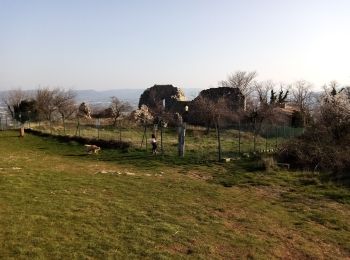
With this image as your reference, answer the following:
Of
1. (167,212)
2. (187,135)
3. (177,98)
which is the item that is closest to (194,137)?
(187,135)

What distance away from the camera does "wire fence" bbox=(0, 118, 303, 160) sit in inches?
1113

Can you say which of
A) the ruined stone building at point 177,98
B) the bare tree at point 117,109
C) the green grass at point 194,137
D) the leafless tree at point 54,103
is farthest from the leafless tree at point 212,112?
the leafless tree at point 54,103

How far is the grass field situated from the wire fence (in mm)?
6647

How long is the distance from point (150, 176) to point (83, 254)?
1019 centimetres

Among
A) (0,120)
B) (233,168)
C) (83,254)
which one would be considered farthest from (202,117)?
(83,254)

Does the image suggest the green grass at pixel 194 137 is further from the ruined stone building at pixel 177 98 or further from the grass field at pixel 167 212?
the ruined stone building at pixel 177 98

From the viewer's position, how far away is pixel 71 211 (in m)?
11.8

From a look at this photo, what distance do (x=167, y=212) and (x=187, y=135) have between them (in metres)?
27.4

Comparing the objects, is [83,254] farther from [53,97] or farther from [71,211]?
[53,97]

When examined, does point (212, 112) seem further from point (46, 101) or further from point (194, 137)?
point (46, 101)

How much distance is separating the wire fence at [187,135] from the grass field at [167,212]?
6.65m

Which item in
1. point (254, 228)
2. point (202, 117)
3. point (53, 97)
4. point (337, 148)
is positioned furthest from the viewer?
point (53, 97)

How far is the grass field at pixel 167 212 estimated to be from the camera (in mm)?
9484

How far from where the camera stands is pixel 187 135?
131 ft
